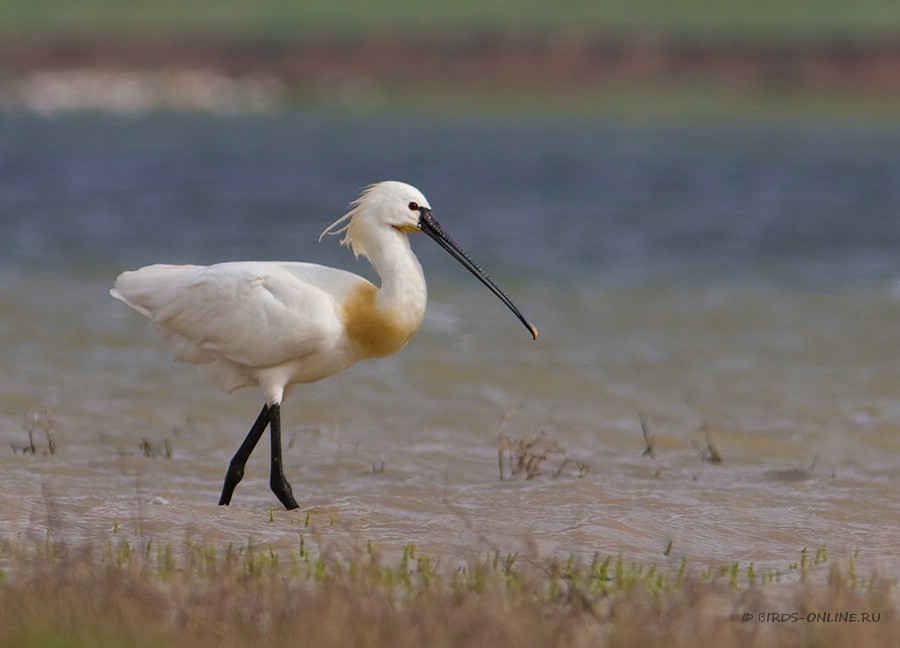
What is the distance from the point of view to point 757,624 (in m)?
4.95

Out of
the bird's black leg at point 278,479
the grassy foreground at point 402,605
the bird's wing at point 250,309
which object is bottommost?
the grassy foreground at point 402,605

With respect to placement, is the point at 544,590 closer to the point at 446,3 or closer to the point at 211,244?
the point at 211,244

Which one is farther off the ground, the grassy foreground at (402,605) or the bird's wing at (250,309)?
the bird's wing at (250,309)

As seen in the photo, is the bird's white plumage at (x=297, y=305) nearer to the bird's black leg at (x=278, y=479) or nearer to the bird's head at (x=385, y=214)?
the bird's head at (x=385, y=214)

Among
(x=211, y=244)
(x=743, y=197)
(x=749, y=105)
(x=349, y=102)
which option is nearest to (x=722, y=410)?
(x=211, y=244)

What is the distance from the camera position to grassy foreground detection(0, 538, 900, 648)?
185 inches

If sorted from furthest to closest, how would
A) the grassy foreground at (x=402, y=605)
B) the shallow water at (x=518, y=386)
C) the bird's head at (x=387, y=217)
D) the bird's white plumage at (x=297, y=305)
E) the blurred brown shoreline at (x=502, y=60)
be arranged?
the blurred brown shoreline at (x=502, y=60), the bird's head at (x=387, y=217), the bird's white plumage at (x=297, y=305), the shallow water at (x=518, y=386), the grassy foreground at (x=402, y=605)

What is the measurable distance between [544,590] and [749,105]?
4888 centimetres

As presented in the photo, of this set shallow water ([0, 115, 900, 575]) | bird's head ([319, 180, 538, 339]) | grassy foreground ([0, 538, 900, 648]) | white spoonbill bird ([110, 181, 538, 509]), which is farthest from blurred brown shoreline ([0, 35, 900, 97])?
grassy foreground ([0, 538, 900, 648])

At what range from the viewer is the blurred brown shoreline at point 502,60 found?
5603 centimetres

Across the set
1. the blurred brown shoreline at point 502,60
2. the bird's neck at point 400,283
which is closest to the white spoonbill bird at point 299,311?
the bird's neck at point 400,283

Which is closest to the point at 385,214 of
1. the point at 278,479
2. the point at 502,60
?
the point at 278,479

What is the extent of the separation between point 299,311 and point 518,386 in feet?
14.3

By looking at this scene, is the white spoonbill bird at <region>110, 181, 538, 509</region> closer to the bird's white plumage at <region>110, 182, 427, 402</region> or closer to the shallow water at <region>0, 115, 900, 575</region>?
the bird's white plumage at <region>110, 182, 427, 402</region>
